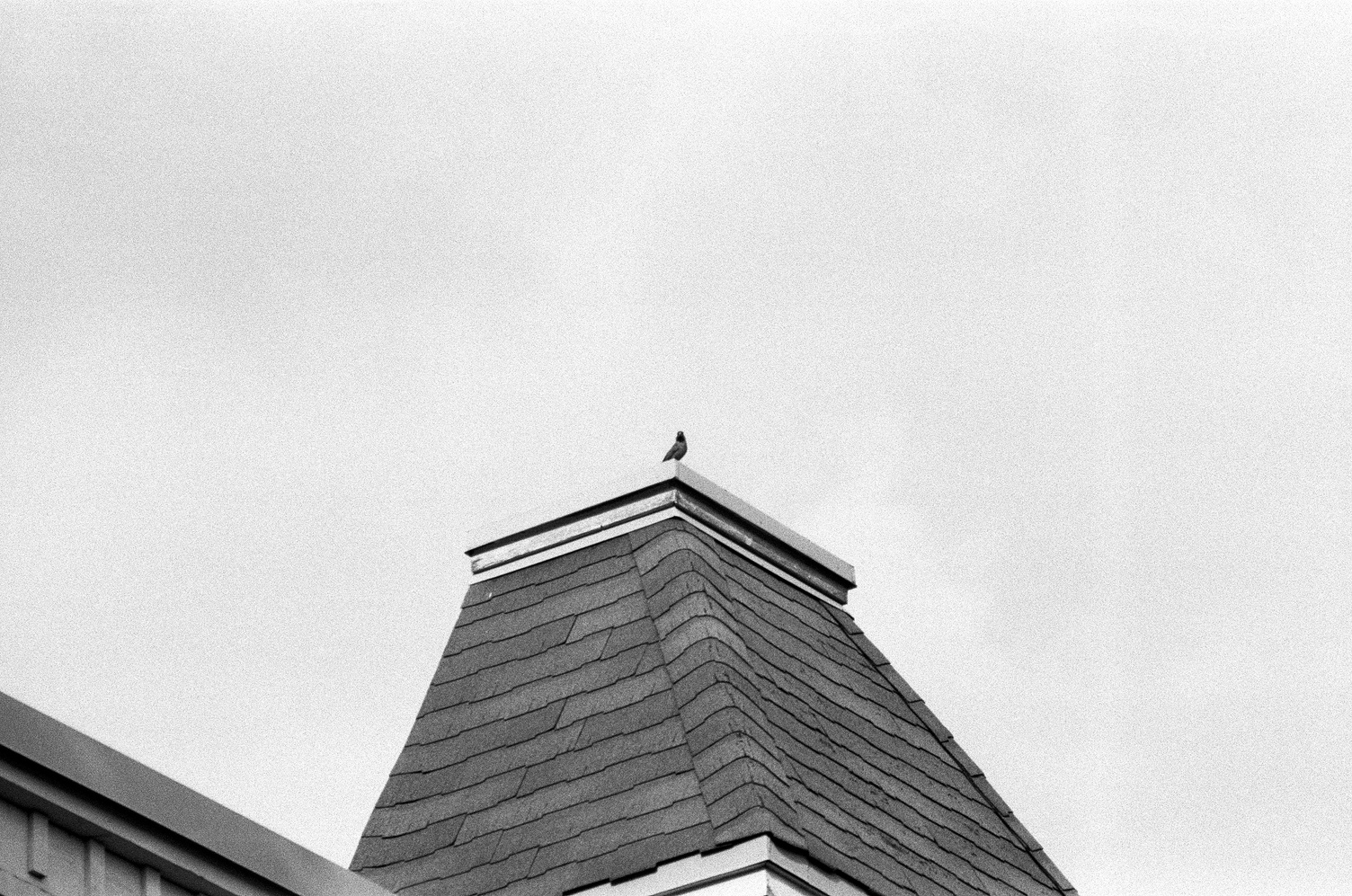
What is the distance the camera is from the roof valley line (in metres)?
11.0

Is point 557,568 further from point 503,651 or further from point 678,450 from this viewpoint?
point 678,450

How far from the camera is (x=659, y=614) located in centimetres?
1237

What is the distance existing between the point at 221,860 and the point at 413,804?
4356 millimetres

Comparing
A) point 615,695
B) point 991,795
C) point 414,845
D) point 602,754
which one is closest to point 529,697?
point 615,695

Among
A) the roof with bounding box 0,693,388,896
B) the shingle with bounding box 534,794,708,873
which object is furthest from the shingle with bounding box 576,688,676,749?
the roof with bounding box 0,693,388,896

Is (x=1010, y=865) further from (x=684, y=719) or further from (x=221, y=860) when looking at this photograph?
(x=221, y=860)

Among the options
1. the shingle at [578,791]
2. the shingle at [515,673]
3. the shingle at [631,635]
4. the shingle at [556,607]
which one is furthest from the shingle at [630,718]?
the shingle at [556,607]

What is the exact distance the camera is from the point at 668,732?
11.6 metres

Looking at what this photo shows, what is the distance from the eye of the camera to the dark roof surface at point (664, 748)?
441 inches

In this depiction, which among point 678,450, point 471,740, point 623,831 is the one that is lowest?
point 623,831

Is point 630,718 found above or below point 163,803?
above

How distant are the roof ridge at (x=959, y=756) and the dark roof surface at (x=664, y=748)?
2cm

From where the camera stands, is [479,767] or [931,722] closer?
[479,767]

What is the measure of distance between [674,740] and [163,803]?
4139 millimetres
